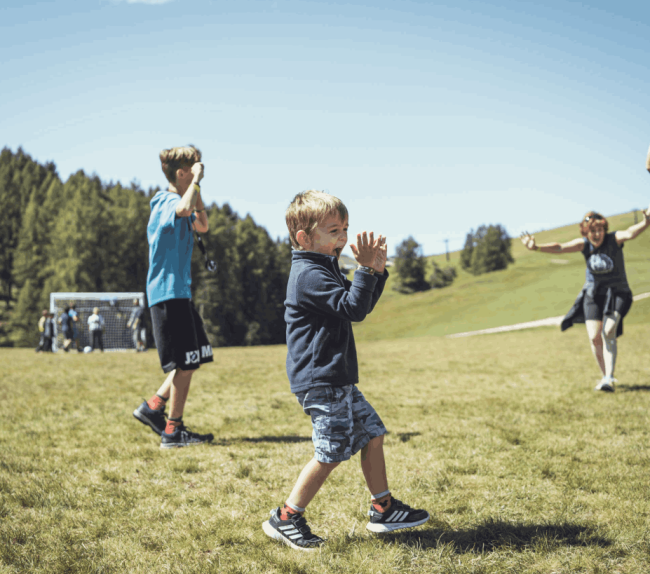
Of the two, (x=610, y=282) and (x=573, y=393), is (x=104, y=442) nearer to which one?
(x=573, y=393)

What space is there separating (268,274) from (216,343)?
47.9 ft

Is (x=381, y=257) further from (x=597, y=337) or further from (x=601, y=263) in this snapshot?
(x=597, y=337)

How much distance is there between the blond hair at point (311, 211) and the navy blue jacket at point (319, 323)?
0.49ft

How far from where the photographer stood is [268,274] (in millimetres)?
68500

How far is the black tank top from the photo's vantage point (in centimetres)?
745

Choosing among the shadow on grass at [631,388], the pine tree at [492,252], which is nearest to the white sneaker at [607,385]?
the shadow on grass at [631,388]

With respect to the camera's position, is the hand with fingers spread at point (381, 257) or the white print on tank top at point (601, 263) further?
the white print on tank top at point (601, 263)

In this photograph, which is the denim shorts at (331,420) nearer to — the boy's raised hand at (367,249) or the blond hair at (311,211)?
the boy's raised hand at (367,249)

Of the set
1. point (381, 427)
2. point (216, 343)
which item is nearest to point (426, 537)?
point (381, 427)

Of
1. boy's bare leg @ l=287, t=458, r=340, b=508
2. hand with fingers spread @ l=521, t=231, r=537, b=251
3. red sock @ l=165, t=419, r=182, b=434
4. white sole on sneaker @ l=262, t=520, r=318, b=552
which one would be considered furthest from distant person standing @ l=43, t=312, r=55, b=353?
boy's bare leg @ l=287, t=458, r=340, b=508

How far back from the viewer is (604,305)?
7578 mm

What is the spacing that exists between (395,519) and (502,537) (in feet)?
1.96

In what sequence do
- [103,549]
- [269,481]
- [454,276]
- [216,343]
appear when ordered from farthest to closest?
[454,276], [216,343], [269,481], [103,549]

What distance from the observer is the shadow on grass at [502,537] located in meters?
2.81
